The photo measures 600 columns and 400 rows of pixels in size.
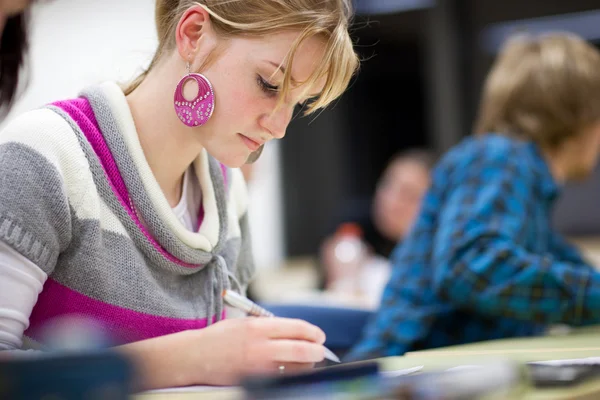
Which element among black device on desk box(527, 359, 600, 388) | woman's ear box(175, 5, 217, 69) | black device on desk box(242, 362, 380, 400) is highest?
woman's ear box(175, 5, 217, 69)

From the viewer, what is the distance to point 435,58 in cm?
389

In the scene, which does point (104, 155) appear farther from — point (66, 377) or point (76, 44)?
point (76, 44)

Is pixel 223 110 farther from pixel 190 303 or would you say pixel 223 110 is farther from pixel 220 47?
pixel 190 303

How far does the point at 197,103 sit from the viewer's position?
89 centimetres

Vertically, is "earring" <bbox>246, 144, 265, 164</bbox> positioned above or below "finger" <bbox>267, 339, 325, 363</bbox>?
above

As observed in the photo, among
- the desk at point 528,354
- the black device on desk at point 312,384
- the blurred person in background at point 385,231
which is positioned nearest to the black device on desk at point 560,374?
the desk at point 528,354

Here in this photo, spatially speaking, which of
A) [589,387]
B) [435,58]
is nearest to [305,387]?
[589,387]

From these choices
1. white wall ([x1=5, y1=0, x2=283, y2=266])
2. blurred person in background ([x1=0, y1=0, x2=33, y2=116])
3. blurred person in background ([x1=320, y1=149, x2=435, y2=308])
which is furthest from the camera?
blurred person in background ([x1=320, y1=149, x2=435, y2=308])

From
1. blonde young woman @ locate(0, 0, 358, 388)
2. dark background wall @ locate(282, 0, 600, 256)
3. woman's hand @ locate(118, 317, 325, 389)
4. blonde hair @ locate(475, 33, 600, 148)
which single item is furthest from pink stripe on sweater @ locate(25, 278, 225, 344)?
dark background wall @ locate(282, 0, 600, 256)

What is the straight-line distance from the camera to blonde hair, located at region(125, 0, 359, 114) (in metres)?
0.89

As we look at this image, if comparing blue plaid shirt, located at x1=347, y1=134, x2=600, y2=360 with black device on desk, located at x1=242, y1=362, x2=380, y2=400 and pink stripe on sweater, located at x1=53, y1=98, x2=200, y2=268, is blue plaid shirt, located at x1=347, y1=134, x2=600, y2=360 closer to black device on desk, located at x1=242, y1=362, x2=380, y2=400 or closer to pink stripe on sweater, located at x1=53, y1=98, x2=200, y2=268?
pink stripe on sweater, located at x1=53, y1=98, x2=200, y2=268

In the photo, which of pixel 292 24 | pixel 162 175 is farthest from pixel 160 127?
pixel 292 24

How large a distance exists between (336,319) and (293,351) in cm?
90

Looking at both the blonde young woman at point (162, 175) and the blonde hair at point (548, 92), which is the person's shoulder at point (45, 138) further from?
the blonde hair at point (548, 92)
